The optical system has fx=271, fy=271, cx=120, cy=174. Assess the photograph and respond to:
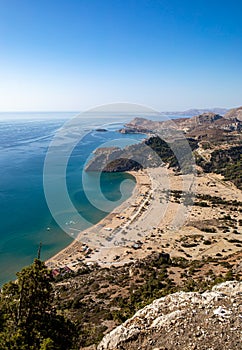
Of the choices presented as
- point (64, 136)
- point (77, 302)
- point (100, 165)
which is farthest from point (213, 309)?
point (64, 136)

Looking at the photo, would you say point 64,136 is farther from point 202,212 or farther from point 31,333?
point 31,333

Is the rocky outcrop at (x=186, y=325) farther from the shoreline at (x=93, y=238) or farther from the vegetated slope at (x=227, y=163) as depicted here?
the vegetated slope at (x=227, y=163)

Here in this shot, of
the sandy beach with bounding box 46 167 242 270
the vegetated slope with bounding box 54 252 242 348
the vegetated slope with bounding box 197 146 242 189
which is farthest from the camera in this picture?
the vegetated slope with bounding box 197 146 242 189

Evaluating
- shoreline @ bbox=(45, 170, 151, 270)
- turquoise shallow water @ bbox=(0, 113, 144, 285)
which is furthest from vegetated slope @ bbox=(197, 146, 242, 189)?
shoreline @ bbox=(45, 170, 151, 270)

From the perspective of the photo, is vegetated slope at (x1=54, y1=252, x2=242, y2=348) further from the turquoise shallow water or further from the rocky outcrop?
the turquoise shallow water

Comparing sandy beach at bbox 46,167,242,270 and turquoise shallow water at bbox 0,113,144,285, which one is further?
turquoise shallow water at bbox 0,113,144,285

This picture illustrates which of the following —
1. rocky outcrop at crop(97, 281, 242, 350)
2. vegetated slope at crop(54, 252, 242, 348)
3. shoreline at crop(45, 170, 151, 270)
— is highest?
rocky outcrop at crop(97, 281, 242, 350)

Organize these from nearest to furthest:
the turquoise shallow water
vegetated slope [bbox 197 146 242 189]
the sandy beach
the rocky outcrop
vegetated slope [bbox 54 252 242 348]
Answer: the rocky outcrop → vegetated slope [bbox 54 252 242 348] → the sandy beach → the turquoise shallow water → vegetated slope [bbox 197 146 242 189]
